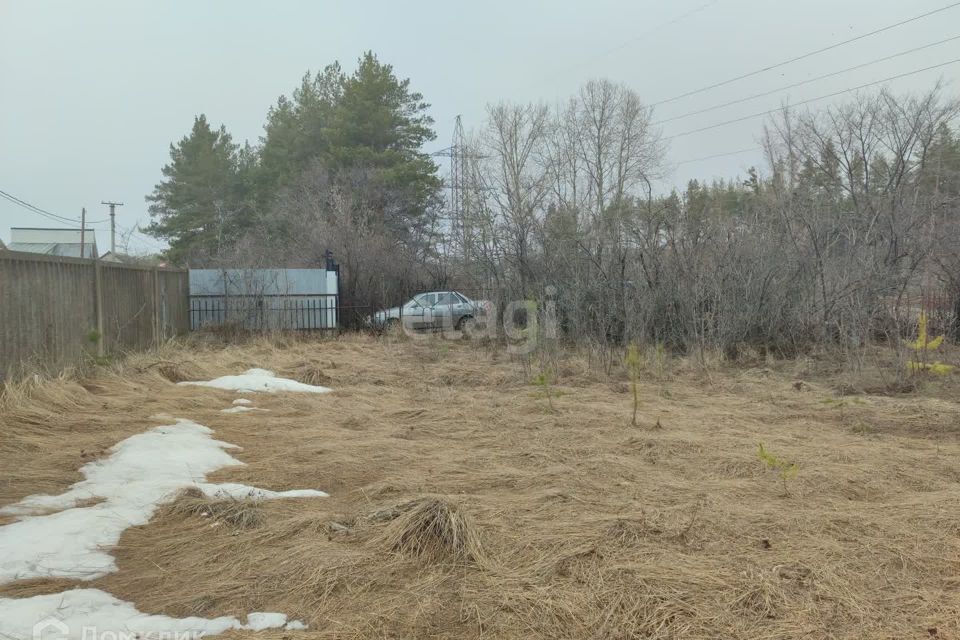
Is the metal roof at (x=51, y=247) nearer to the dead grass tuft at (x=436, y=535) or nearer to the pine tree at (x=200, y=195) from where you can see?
the pine tree at (x=200, y=195)

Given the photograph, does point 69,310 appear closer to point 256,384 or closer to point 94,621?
point 256,384

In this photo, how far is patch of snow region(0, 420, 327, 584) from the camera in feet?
8.56

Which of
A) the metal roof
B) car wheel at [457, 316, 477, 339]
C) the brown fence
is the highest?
the metal roof

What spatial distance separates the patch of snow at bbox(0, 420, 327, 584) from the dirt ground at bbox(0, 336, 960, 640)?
4.5 inches

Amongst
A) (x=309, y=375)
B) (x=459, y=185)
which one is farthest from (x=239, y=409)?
(x=459, y=185)

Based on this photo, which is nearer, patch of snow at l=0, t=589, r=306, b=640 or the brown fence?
patch of snow at l=0, t=589, r=306, b=640

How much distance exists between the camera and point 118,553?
277 centimetres

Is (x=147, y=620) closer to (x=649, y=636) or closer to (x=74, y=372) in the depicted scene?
(x=649, y=636)

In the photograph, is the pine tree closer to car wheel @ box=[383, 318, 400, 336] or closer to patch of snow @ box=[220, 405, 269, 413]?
car wheel @ box=[383, 318, 400, 336]

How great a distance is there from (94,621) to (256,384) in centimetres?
553

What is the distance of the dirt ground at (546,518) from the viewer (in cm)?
228

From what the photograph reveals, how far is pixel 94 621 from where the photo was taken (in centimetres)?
217

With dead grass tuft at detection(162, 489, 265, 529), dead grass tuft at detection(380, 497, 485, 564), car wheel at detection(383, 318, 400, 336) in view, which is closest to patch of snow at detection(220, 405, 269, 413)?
dead grass tuft at detection(162, 489, 265, 529)

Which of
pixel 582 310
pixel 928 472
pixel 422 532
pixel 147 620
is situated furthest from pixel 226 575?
pixel 582 310
